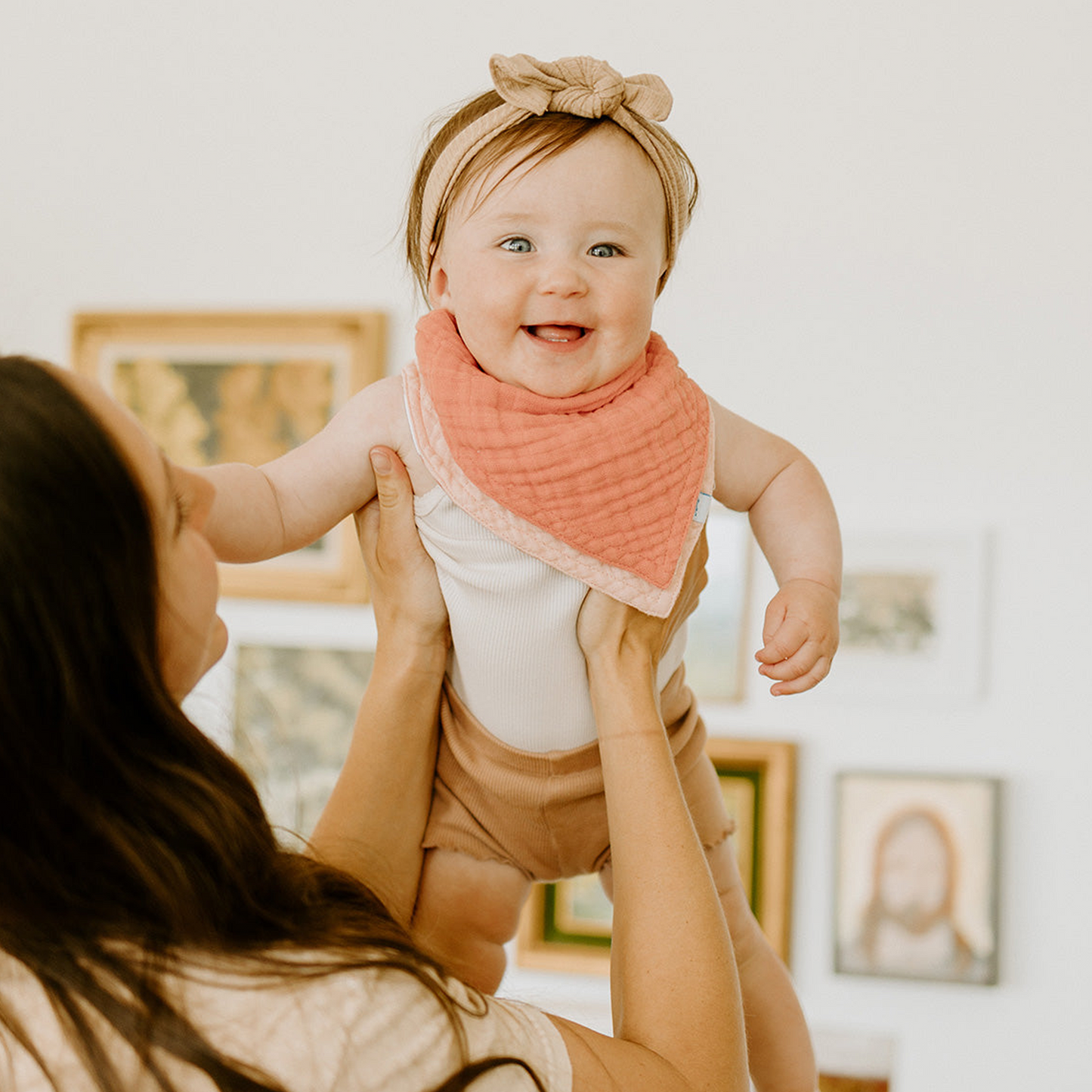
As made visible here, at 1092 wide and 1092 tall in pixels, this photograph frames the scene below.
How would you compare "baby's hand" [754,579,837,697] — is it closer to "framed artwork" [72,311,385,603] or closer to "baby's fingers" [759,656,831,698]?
"baby's fingers" [759,656,831,698]

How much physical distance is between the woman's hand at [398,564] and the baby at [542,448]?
15 millimetres

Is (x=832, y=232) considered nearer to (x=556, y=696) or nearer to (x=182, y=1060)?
(x=556, y=696)

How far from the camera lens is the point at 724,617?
2.08m

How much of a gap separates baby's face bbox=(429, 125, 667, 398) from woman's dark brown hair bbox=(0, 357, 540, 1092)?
0.41 meters

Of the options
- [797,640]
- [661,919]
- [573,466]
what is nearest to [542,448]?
[573,466]

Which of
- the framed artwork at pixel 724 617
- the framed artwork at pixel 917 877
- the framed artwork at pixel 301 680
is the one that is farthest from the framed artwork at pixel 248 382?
the framed artwork at pixel 917 877

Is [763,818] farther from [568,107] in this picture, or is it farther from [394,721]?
[568,107]

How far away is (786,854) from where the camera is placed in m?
2.04

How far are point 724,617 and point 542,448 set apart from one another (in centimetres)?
124

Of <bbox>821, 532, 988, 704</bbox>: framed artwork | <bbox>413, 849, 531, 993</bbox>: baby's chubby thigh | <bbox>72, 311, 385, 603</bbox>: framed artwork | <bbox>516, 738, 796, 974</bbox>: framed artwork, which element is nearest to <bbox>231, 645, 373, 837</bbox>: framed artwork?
Answer: <bbox>72, 311, 385, 603</bbox>: framed artwork

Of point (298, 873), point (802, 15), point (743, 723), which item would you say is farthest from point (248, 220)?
point (298, 873)

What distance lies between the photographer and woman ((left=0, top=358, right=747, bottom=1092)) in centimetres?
55

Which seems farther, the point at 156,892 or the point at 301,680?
the point at 301,680

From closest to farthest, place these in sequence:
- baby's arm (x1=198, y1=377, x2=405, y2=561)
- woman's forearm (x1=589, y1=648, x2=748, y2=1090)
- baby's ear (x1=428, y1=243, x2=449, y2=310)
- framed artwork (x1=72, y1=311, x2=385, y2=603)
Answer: woman's forearm (x1=589, y1=648, x2=748, y2=1090) < baby's arm (x1=198, y1=377, x2=405, y2=561) < baby's ear (x1=428, y1=243, x2=449, y2=310) < framed artwork (x1=72, y1=311, x2=385, y2=603)
